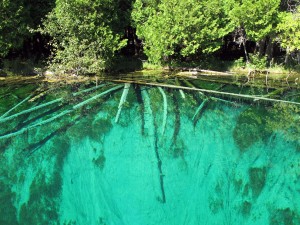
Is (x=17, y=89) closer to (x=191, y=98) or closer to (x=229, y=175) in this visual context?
(x=191, y=98)

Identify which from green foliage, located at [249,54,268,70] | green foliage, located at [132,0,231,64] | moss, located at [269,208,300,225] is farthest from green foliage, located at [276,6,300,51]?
moss, located at [269,208,300,225]

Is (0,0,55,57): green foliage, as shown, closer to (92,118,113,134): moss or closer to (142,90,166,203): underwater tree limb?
(142,90,166,203): underwater tree limb

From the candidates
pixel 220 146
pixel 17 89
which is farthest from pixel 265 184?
pixel 17 89

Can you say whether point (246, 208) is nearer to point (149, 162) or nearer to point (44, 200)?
point (149, 162)

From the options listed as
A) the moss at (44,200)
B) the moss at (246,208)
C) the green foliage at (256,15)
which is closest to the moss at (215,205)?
the moss at (246,208)

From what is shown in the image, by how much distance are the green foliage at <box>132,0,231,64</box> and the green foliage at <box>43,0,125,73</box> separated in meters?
2.09

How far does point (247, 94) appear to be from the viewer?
16.8m

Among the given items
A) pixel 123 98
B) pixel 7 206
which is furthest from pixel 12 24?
pixel 7 206

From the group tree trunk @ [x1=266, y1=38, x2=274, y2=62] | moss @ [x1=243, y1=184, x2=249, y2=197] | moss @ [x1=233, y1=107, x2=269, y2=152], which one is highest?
tree trunk @ [x1=266, y1=38, x2=274, y2=62]

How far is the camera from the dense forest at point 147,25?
1947 centimetres

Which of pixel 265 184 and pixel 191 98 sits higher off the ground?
pixel 191 98

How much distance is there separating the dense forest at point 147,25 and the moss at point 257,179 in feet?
36.6

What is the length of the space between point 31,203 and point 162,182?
337 centimetres

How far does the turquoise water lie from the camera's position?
8406mm
